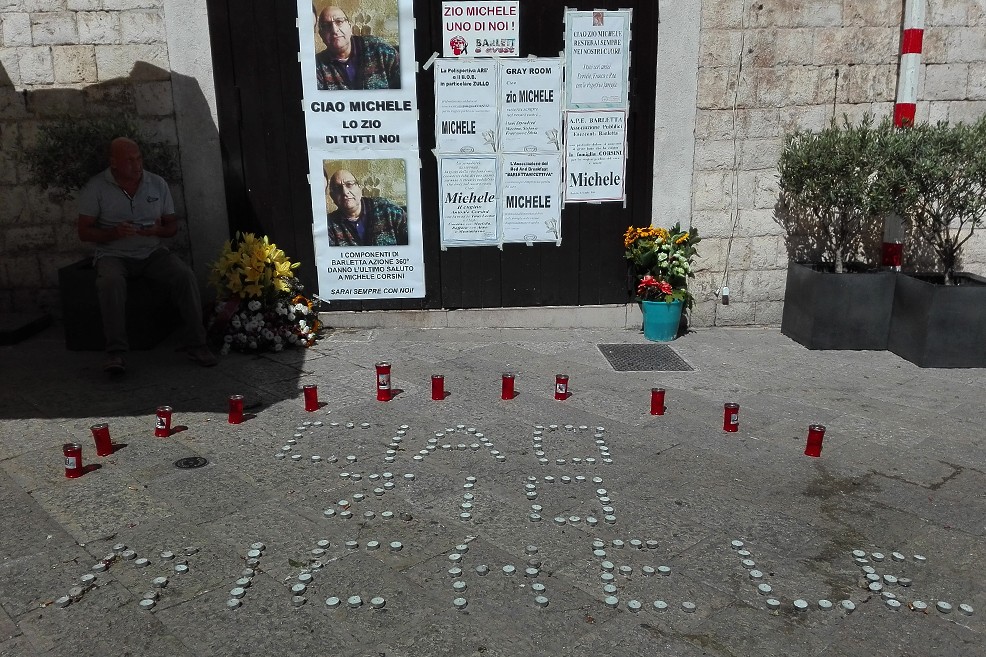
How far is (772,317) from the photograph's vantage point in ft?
26.1

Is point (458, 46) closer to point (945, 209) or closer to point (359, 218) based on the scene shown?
point (359, 218)

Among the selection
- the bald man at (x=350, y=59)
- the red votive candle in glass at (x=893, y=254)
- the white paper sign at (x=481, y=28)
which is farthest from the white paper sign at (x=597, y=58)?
the red votive candle in glass at (x=893, y=254)

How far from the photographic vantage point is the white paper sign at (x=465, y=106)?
7254 millimetres

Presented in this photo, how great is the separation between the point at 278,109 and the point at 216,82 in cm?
59

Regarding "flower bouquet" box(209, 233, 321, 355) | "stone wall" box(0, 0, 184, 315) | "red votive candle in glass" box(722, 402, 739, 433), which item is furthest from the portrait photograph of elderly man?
"red votive candle in glass" box(722, 402, 739, 433)

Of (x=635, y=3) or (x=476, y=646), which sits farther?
(x=635, y=3)

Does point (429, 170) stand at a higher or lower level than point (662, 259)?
higher

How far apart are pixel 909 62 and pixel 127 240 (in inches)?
283

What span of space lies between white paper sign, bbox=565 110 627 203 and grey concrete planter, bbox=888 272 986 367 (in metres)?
2.84

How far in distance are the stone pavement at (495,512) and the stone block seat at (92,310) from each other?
0.95 feet

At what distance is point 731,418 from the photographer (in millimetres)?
5234

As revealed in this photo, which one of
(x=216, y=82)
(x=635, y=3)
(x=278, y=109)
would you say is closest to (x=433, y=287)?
(x=278, y=109)

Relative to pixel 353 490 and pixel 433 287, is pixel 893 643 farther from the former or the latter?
pixel 433 287

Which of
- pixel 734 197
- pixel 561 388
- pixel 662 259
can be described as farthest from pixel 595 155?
pixel 561 388
